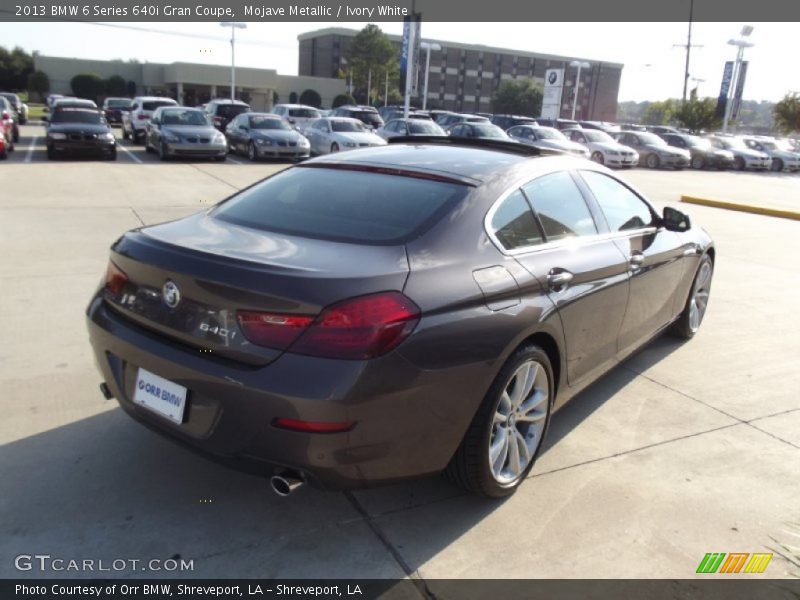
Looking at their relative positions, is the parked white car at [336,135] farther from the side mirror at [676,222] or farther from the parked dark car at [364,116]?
the side mirror at [676,222]

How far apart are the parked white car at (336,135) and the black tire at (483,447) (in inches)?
684

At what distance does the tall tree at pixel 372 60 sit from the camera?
2990 inches

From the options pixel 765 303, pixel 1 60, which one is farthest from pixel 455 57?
pixel 765 303

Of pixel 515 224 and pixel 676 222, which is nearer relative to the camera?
pixel 515 224

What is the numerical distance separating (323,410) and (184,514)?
3.24 ft

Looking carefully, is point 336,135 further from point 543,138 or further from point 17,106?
point 17,106

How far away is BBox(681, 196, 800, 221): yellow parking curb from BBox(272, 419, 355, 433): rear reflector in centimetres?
1516

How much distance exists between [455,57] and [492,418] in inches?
4190

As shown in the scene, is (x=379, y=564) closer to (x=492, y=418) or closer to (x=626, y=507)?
(x=492, y=418)

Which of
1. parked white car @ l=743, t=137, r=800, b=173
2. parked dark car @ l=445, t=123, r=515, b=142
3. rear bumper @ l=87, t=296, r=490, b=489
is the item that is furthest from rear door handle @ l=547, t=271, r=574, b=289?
parked white car @ l=743, t=137, r=800, b=173

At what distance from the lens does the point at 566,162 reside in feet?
12.7

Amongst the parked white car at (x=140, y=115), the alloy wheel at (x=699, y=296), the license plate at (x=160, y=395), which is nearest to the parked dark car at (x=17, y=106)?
the parked white car at (x=140, y=115)

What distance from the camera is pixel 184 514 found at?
2787 mm

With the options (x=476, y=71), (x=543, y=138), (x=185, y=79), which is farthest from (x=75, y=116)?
(x=476, y=71)
